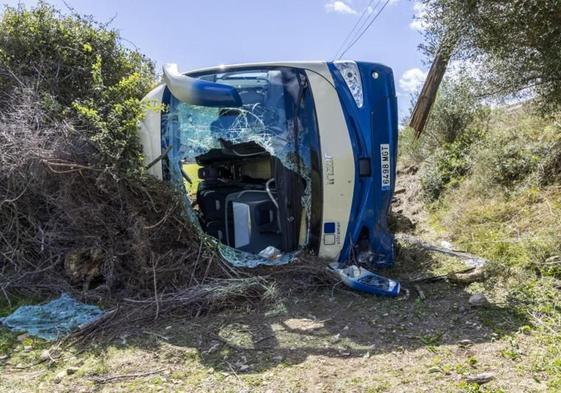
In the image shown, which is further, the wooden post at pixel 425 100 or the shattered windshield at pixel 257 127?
the wooden post at pixel 425 100

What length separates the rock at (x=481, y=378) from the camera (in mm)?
2200

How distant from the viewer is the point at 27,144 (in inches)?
143

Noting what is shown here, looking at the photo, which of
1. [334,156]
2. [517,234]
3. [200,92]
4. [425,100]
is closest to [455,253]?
[517,234]

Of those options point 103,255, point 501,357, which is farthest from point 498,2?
point 103,255

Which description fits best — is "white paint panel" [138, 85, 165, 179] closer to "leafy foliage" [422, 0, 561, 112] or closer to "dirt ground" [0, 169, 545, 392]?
"dirt ground" [0, 169, 545, 392]

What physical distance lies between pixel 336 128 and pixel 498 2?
245 cm

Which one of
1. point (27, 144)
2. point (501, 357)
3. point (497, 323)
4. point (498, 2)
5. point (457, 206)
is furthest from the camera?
point (457, 206)

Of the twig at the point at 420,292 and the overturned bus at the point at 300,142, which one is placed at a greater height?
the overturned bus at the point at 300,142

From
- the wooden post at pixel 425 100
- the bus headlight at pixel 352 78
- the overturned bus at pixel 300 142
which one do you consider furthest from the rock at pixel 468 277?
the wooden post at pixel 425 100

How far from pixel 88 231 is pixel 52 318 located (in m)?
0.78

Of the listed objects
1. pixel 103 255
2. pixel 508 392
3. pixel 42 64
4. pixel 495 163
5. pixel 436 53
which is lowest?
pixel 508 392

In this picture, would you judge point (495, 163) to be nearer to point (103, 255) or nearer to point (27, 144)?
point (103, 255)

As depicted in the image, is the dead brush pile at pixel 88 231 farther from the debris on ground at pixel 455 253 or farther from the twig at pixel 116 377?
the debris on ground at pixel 455 253

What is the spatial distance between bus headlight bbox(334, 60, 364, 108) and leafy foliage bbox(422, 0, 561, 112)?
1.93 metres
